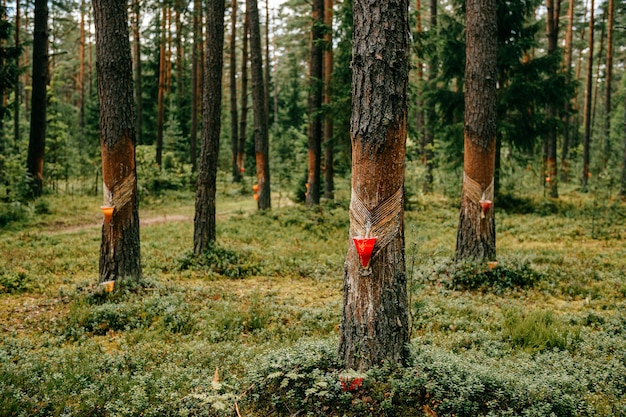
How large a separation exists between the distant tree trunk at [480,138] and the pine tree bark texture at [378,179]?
4864 millimetres

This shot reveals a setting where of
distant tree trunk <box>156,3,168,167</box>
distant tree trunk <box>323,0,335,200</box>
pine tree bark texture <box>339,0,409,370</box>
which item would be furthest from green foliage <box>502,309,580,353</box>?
distant tree trunk <box>156,3,168,167</box>

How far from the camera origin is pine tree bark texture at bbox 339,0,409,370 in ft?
13.1

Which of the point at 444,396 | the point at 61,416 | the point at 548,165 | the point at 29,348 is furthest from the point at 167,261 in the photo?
the point at 548,165

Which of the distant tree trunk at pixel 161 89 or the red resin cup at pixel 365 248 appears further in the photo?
the distant tree trunk at pixel 161 89

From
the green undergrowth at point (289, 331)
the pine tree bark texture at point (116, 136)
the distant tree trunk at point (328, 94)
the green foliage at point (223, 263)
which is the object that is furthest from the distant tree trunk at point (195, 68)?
the pine tree bark texture at point (116, 136)

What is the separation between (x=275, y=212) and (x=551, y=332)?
1035cm

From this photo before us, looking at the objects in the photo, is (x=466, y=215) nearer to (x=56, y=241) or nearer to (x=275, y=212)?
(x=275, y=212)

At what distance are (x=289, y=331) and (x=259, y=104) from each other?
35.6 feet

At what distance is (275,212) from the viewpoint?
15047mm

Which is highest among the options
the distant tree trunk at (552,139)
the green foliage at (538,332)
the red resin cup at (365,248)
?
the distant tree trunk at (552,139)

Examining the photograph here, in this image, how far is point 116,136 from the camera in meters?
7.26

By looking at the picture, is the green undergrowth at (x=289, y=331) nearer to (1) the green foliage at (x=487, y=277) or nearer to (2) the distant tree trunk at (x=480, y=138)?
(1) the green foliage at (x=487, y=277)

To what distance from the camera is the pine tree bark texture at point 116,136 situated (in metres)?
7.13

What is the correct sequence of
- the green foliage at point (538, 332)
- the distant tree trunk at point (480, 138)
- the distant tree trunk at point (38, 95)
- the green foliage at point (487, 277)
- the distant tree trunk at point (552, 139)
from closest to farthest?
the green foliage at point (538, 332)
the green foliage at point (487, 277)
the distant tree trunk at point (480, 138)
the distant tree trunk at point (38, 95)
the distant tree trunk at point (552, 139)
